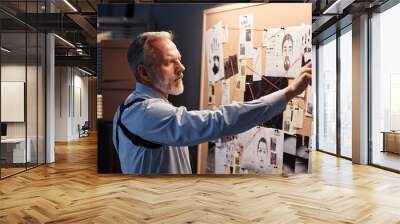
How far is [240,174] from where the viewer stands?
6762mm

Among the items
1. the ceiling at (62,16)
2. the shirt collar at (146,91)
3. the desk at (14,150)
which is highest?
the ceiling at (62,16)

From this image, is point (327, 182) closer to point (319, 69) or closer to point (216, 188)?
point (216, 188)

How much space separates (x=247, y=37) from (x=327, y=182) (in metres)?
2.65

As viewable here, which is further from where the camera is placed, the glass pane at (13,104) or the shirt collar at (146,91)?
the glass pane at (13,104)

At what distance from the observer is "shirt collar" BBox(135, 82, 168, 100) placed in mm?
6004

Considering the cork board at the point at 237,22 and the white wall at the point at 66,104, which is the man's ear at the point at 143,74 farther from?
A: the white wall at the point at 66,104

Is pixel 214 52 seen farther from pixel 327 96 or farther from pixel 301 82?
pixel 327 96

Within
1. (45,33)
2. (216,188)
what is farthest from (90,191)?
(45,33)

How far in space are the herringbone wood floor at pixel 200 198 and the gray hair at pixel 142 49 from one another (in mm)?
1829

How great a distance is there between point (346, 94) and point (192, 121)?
512 centimetres

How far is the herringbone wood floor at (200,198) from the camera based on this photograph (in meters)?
4.16

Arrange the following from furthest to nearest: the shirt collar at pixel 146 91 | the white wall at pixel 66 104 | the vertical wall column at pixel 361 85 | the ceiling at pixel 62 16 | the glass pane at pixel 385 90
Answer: the white wall at pixel 66 104 → the vertical wall column at pixel 361 85 → the glass pane at pixel 385 90 → the ceiling at pixel 62 16 → the shirt collar at pixel 146 91

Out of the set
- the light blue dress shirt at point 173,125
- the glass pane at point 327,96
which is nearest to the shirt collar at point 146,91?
the light blue dress shirt at point 173,125

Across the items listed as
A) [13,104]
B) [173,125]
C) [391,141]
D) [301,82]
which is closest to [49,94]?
[13,104]
